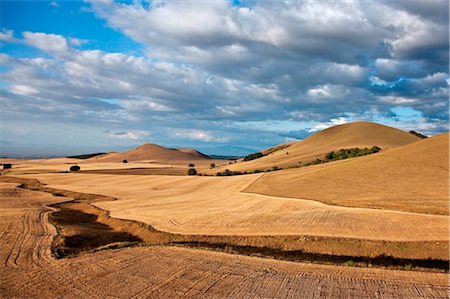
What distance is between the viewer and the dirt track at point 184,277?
54.9 ft

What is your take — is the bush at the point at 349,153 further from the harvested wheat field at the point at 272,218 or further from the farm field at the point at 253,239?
the harvested wheat field at the point at 272,218

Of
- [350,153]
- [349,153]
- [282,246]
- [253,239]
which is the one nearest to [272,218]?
[253,239]

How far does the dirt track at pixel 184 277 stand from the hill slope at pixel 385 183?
19.8 m

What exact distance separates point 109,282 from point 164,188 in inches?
2089

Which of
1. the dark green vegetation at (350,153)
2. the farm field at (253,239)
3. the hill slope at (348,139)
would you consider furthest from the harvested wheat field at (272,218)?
the hill slope at (348,139)

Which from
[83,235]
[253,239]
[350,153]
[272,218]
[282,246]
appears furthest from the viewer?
[350,153]

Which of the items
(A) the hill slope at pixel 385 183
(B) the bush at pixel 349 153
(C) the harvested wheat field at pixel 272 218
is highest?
(B) the bush at pixel 349 153

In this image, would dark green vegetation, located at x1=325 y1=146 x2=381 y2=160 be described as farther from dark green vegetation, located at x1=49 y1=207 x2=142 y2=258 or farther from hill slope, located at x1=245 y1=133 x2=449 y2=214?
dark green vegetation, located at x1=49 y1=207 x2=142 y2=258

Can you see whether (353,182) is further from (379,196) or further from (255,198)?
(255,198)

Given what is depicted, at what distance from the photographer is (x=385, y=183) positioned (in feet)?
166

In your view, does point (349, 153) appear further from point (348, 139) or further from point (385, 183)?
point (385, 183)

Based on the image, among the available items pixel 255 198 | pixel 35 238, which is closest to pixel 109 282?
pixel 35 238

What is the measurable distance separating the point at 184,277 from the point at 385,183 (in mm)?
39839

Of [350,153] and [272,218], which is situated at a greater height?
[350,153]
